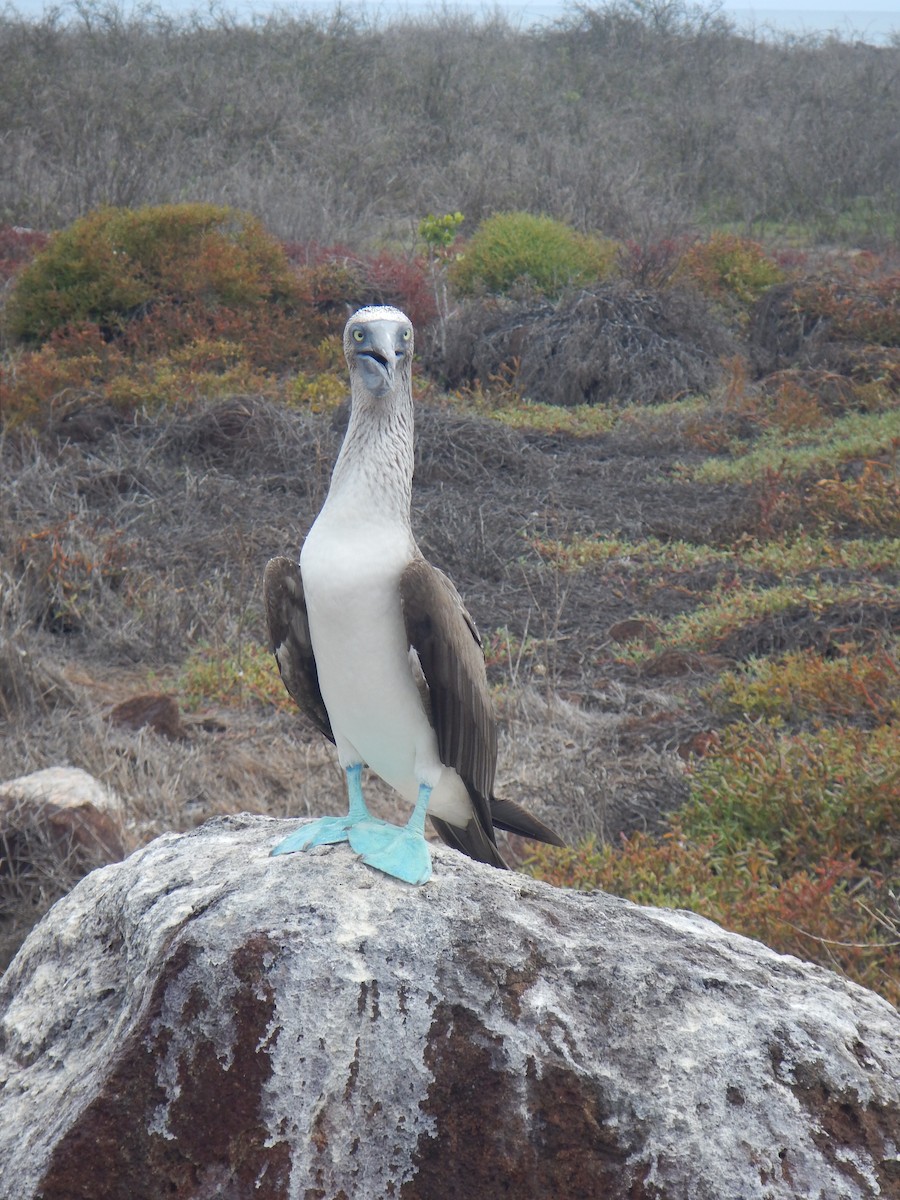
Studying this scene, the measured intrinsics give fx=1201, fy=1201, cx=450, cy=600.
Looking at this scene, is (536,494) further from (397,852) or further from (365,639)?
(397,852)

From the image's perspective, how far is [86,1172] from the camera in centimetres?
182

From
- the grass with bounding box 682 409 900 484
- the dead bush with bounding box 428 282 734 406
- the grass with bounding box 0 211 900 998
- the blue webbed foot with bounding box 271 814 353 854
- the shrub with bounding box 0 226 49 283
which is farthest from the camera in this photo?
the shrub with bounding box 0 226 49 283

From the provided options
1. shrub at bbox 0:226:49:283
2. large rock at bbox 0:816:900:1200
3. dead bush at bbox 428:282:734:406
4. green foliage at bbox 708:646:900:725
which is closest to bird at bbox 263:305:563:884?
large rock at bbox 0:816:900:1200

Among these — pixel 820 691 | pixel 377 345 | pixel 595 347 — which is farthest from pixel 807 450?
pixel 377 345

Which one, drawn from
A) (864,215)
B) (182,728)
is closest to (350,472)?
(182,728)

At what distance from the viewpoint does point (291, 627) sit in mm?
2787

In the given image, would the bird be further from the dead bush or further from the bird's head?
the dead bush

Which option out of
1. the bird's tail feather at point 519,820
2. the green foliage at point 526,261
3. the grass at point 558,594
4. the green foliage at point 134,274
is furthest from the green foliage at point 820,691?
the green foliage at point 526,261

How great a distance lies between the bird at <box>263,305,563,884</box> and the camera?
244 cm

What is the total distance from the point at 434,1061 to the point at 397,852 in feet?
1.59

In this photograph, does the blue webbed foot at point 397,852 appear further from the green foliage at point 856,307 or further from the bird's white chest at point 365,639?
the green foliage at point 856,307

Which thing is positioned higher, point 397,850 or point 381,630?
point 381,630

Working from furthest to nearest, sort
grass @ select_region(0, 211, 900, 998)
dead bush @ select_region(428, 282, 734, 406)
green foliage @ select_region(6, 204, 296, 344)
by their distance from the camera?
dead bush @ select_region(428, 282, 734, 406), green foliage @ select_region(6, 204, 296, 344), grass @ select_region(0, 211, 900, 998)

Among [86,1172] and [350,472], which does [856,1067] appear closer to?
[86,1172]
